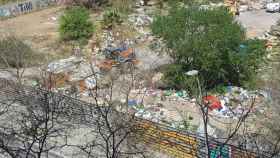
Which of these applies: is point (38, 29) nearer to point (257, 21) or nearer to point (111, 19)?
point (111, 19)

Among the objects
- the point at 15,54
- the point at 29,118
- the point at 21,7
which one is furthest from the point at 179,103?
the point at 21,7

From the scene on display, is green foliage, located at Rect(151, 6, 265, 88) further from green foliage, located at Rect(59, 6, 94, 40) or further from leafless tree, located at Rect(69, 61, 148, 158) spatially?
green foliage, located at Rect(59, 6, 94, 40)

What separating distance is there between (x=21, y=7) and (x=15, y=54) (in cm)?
821

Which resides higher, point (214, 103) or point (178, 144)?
point (178, 144)

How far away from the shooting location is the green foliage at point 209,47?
19.0 m

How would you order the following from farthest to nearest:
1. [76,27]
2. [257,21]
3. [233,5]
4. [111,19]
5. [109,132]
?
[233,5]
[257,21]
[111,19]
[76,27]
[109,132]

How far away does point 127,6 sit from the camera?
28.4m

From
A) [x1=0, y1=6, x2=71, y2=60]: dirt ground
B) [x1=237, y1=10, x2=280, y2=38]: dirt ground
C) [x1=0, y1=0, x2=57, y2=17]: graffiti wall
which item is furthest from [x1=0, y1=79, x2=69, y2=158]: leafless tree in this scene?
[x1=0, y1=0, x2=57, y2=17]: graffiti wall

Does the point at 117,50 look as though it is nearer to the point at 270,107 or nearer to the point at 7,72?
the point at 7,72

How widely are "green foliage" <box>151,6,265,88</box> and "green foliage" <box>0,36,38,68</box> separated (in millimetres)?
6032

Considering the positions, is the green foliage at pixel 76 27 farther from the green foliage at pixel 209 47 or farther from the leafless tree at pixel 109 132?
the leafless tree at pixel 109 132

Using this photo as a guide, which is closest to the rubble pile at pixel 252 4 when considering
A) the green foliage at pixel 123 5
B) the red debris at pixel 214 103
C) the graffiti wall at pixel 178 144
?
the green foliage at pixel 123 5

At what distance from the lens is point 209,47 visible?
18969 mm

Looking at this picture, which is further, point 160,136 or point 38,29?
point 38,29
